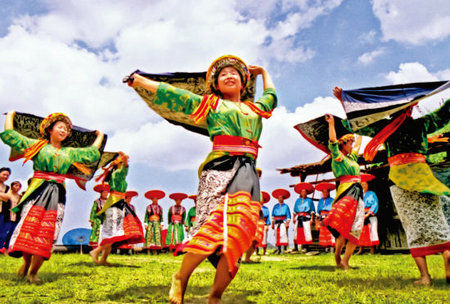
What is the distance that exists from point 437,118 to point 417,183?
0.92 metres

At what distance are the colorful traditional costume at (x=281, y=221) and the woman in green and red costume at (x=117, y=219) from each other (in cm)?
799

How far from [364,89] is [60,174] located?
421 cm

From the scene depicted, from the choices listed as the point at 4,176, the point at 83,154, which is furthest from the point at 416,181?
the point at 4,176

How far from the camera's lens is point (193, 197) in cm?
1409

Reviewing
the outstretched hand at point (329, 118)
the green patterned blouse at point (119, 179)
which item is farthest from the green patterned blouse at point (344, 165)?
the green patterned blouse at point (119, 179)

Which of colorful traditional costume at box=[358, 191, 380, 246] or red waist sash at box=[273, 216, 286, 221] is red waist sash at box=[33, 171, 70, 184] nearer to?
colorful traditional costume at box=[358, 191, 380, 246]

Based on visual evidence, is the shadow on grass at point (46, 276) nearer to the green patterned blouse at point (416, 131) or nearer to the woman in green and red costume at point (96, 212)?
the green patterned blouse at point (416, 131)

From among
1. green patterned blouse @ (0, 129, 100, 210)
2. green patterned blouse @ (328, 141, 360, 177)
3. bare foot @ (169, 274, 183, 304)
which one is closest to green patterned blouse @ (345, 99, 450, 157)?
green patterned blouse @ (328, 141, 360, 177)

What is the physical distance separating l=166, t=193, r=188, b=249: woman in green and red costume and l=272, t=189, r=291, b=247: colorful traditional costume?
12.6 feet

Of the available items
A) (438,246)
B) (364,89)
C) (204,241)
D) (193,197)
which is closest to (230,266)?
(204,241)

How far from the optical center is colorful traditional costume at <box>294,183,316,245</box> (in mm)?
13648

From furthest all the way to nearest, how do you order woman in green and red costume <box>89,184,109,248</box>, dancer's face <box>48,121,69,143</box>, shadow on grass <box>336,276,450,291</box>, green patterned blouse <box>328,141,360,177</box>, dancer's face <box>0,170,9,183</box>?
woman in green and red costume <box>89,184,109,248</box> < dancer's face <box>0,170,9,183</box> < green patterned blouse <box>328,141,360,177</box> < dancer's face <box>48,121,69,143</box> < shadow on grass <box>336,276,450,291</box>

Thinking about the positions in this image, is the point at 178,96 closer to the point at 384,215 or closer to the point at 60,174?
the point at 60,174

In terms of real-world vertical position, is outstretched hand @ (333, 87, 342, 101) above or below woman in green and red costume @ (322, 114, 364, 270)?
above
